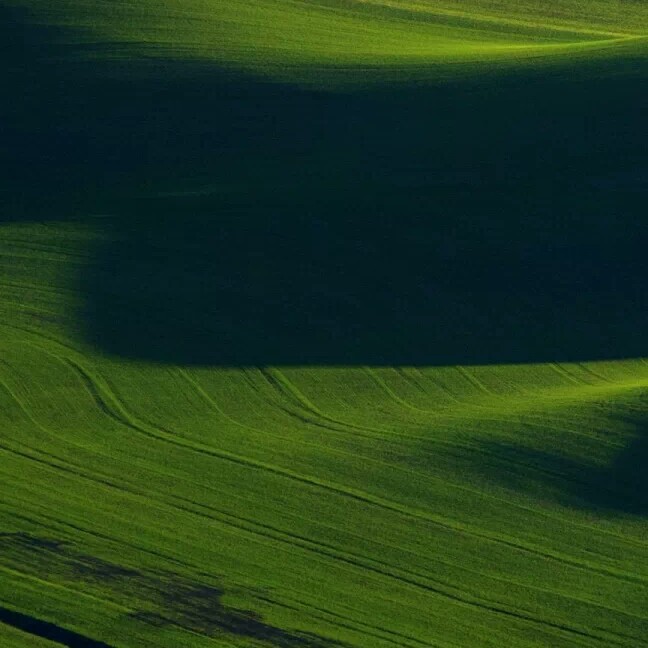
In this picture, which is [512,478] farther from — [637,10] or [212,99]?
[637,10]

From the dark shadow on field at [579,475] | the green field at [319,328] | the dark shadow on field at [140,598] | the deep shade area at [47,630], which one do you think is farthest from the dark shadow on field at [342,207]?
the deep shade area at [47,630]

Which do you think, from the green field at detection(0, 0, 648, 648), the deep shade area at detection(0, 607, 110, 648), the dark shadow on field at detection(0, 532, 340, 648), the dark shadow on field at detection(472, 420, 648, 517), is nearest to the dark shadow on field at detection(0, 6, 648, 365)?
the green field at detection(0, 0, 648, 648)

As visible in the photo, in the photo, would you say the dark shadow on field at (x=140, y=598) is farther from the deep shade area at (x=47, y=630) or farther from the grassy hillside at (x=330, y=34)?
the grassy hillside at (x=330, y=34)

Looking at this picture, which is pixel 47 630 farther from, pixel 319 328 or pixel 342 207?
pixel 342 207

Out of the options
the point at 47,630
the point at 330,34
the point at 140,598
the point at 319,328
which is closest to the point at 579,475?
the point at 319,328

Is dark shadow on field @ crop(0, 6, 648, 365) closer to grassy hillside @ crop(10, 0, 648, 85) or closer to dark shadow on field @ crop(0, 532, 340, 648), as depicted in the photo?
grassy hillside @ crop(10, 0, 648, 85)
